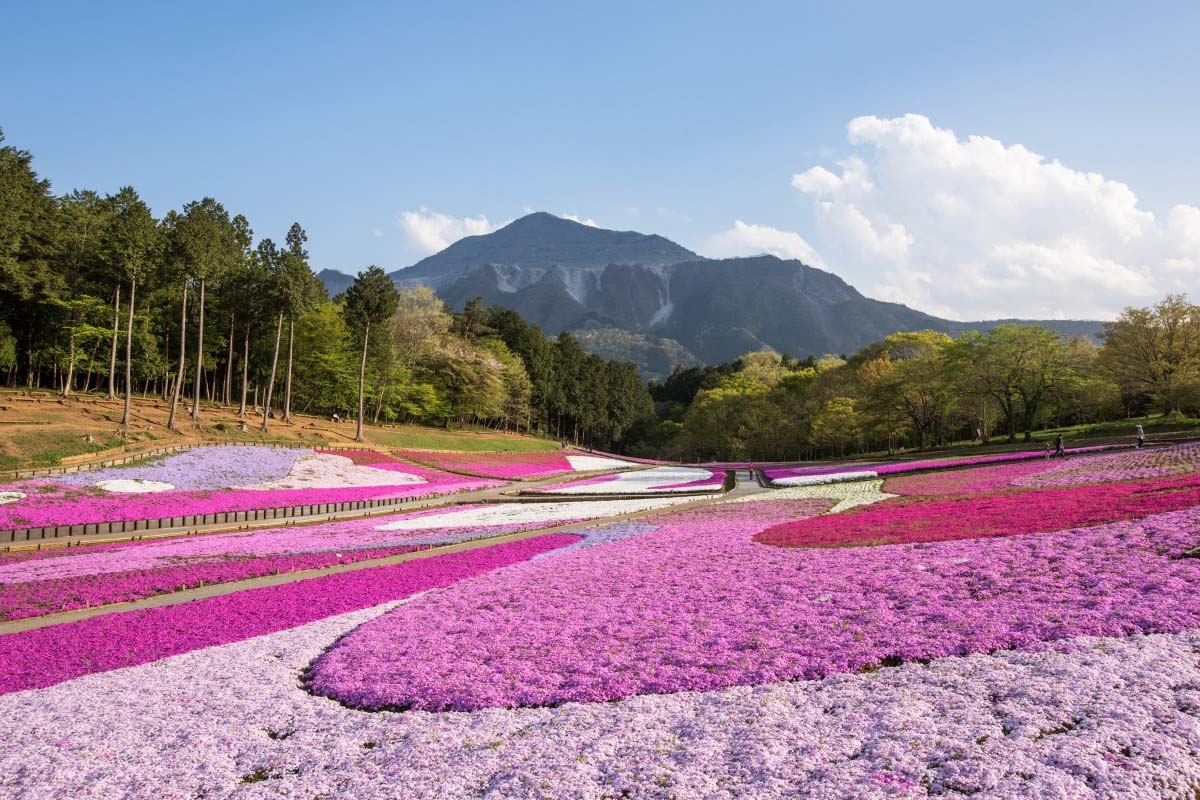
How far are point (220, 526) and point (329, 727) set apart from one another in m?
24.7

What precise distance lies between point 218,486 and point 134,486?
14.6 feet

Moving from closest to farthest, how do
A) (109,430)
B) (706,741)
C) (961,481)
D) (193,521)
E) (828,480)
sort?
1. (706,741)
2. (193,521)
3. (961,481)
4. (109,430)
5. (828,480)

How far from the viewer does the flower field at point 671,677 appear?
260 inches

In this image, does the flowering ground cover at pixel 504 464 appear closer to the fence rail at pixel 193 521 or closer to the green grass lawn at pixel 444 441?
the green grass lawn at pixel 444 441

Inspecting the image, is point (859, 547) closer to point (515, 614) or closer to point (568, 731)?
point (515, 614)

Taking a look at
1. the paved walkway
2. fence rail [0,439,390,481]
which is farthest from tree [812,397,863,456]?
fence rail [0,439,390,481]

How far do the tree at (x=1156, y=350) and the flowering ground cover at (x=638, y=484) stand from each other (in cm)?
4307

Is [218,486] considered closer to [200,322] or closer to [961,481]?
[200,322]

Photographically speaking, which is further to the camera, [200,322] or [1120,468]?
[200,322]

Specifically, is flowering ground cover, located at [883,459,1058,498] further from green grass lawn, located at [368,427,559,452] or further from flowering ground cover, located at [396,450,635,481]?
Answer: green grass lawn, located at [368,427,559,452]

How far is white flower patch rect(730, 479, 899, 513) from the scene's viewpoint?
30.0 metres

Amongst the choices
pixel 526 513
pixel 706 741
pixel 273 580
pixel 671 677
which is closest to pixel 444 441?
pixel 526 513

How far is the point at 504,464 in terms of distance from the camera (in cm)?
6359

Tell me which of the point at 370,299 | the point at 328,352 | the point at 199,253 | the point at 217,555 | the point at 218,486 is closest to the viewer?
the point at 217,555
